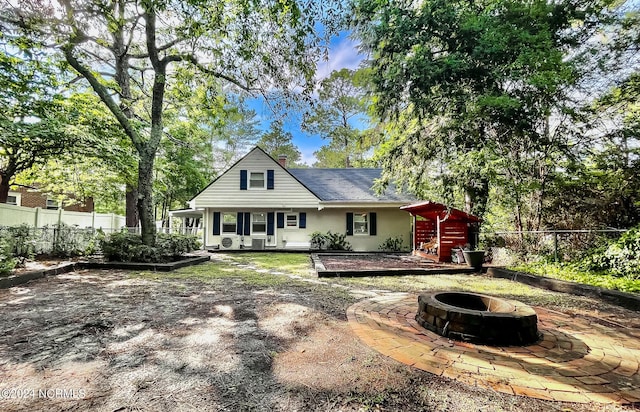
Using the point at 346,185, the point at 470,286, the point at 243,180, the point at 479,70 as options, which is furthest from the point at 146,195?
the point at 479,70

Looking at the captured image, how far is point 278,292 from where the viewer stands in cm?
544

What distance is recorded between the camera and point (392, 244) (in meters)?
15.4

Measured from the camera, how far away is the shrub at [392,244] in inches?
605

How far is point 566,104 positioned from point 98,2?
37.2ft

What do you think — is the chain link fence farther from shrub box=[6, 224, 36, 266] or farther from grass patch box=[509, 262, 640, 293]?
shrub box=[6, 224, 36, 266]

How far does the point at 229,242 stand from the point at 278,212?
297 centimetres

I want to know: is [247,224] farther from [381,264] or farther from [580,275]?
[580,275]

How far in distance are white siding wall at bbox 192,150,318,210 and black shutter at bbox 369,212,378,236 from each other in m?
3.08

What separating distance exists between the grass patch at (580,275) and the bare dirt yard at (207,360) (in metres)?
1.15

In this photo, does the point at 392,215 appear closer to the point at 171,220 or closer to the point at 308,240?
the point at 308,240

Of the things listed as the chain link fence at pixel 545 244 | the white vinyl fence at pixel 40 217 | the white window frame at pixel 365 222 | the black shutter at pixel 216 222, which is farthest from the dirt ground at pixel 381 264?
the white vinyl fence at pixel 40 217

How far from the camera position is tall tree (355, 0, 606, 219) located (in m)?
7.66

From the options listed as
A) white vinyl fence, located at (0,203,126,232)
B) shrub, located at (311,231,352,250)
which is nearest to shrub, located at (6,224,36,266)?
white vinyl fence, located at (0,203,126,232)

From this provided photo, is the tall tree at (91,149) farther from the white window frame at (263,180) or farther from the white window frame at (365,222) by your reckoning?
the white window frame at (365,222)
